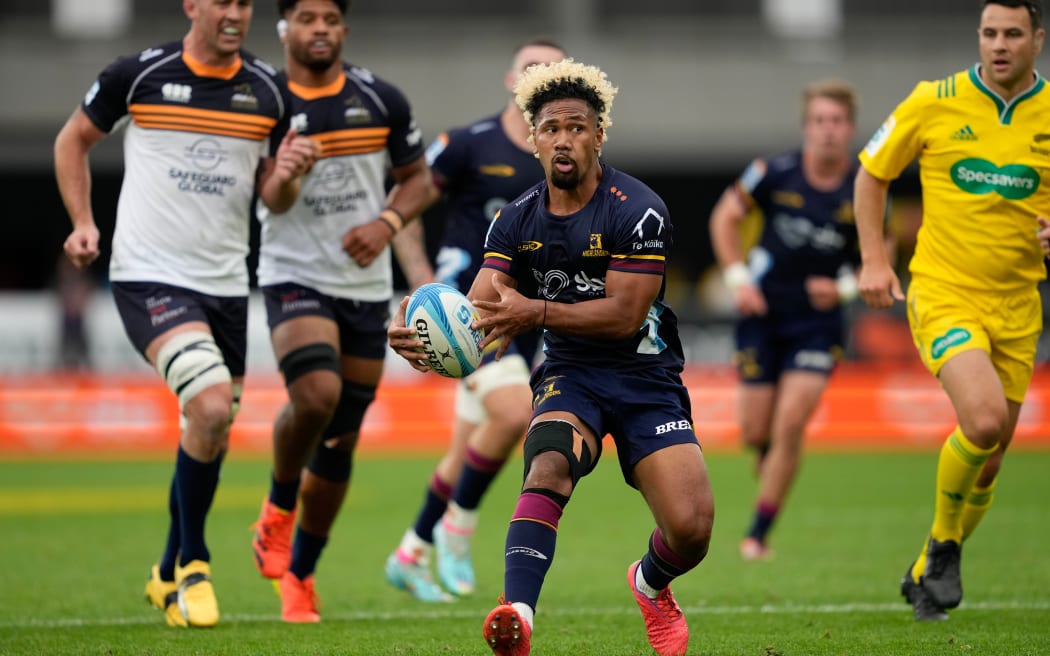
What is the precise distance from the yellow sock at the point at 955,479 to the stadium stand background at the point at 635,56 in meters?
19.9

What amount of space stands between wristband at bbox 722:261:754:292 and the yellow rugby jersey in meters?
3.28

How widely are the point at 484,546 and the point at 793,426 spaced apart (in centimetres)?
239

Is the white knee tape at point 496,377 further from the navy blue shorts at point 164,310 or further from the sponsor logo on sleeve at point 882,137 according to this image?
the sponsor logo on sleeve at point 882,137

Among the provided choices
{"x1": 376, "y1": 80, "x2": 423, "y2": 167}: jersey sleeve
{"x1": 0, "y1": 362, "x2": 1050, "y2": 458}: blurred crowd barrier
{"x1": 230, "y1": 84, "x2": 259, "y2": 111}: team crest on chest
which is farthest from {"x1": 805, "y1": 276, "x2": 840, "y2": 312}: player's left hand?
{"x1": 0, "y1": 362, "x2": 1050, "y2": 458}: blurred crowd barrier

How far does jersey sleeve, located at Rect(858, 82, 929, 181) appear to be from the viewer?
677cm

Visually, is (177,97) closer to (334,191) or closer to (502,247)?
(334,191)

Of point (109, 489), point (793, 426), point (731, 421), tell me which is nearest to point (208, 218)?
point (793, 426)

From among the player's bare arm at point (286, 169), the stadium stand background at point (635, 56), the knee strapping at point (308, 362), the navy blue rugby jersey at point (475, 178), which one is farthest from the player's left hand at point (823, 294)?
the stadium stand background at point (635, 56)

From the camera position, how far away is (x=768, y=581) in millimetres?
8398

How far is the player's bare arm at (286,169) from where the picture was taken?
6.89 m

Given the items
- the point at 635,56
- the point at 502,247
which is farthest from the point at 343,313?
the point at 635,56

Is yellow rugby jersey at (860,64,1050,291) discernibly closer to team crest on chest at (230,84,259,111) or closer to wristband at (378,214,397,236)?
wristband at (378,214,397,236)

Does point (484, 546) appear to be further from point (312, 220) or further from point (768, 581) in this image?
point (312, 220)

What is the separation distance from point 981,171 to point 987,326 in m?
0.71
